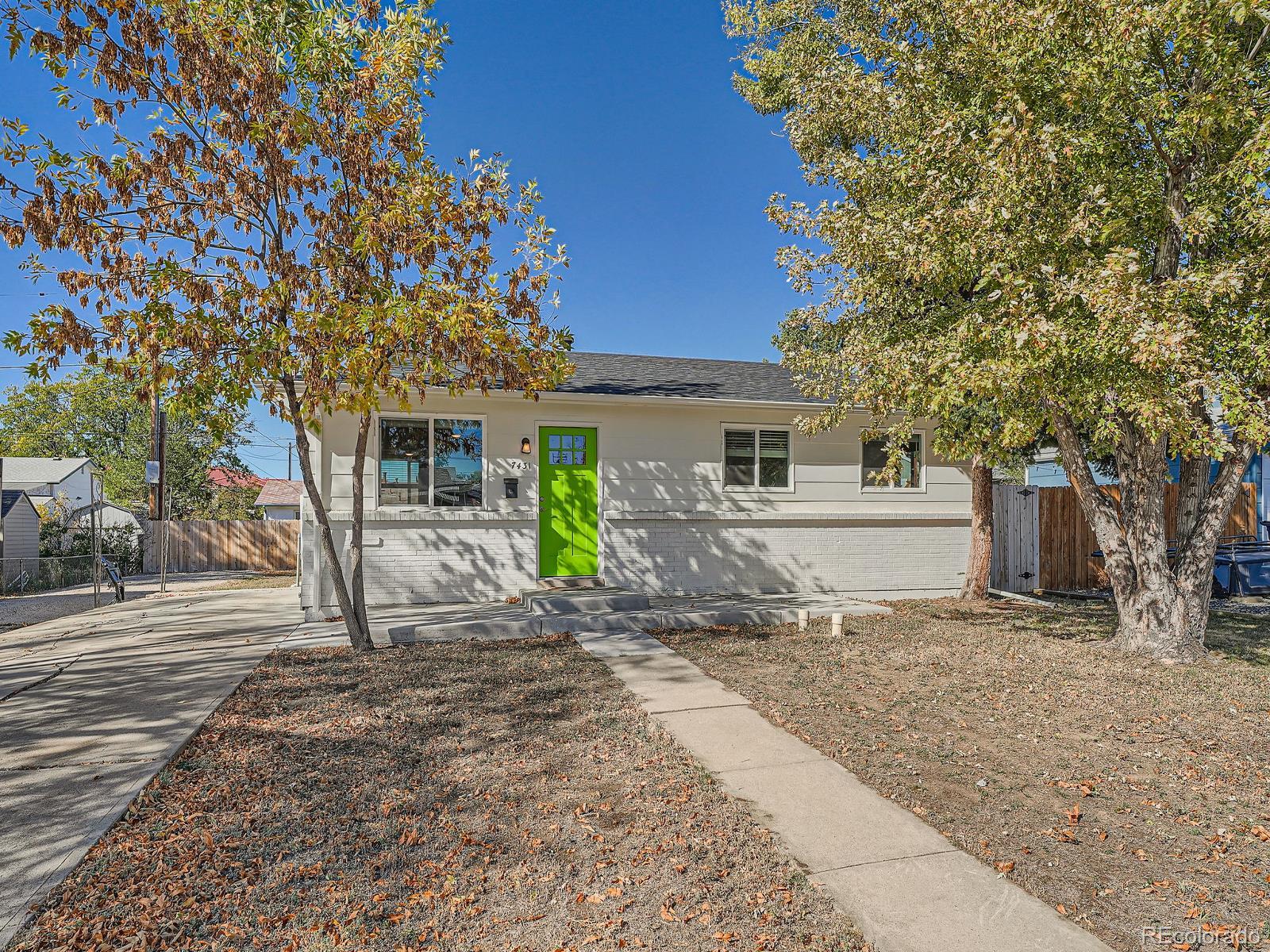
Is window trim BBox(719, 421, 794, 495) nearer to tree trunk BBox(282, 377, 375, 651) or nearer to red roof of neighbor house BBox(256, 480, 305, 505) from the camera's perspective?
tree trunk BBox(282, 377, 375, 651)

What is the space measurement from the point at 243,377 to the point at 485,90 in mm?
5919

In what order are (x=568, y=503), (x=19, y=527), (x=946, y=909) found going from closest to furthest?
(x=946, y=909), (x=568, y=503), (x=19, y=527)

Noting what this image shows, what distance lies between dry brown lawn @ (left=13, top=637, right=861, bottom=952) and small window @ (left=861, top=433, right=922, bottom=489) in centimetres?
797

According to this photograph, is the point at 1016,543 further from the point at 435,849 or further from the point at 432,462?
the point at 435,849

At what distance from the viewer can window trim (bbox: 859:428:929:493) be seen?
1141 centimetres

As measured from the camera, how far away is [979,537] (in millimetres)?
10695

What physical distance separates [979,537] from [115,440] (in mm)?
37691

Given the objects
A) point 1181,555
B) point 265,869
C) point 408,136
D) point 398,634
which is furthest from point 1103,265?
point 398,634

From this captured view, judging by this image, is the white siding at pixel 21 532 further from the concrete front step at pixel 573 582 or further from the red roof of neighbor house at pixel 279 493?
the red roof of neighbor house at pixel 279 493

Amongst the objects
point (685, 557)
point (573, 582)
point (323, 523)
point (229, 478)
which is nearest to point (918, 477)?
point (685, 557)

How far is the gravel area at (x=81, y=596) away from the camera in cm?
1023

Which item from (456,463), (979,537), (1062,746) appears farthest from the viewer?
(979,537)

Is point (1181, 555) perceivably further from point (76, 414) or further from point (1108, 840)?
point (76, 414)

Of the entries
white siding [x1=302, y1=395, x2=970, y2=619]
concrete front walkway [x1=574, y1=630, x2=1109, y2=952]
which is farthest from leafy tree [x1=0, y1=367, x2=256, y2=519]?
concrete front walkway [x1=574, y1=630, x2=1109, y2=952]
